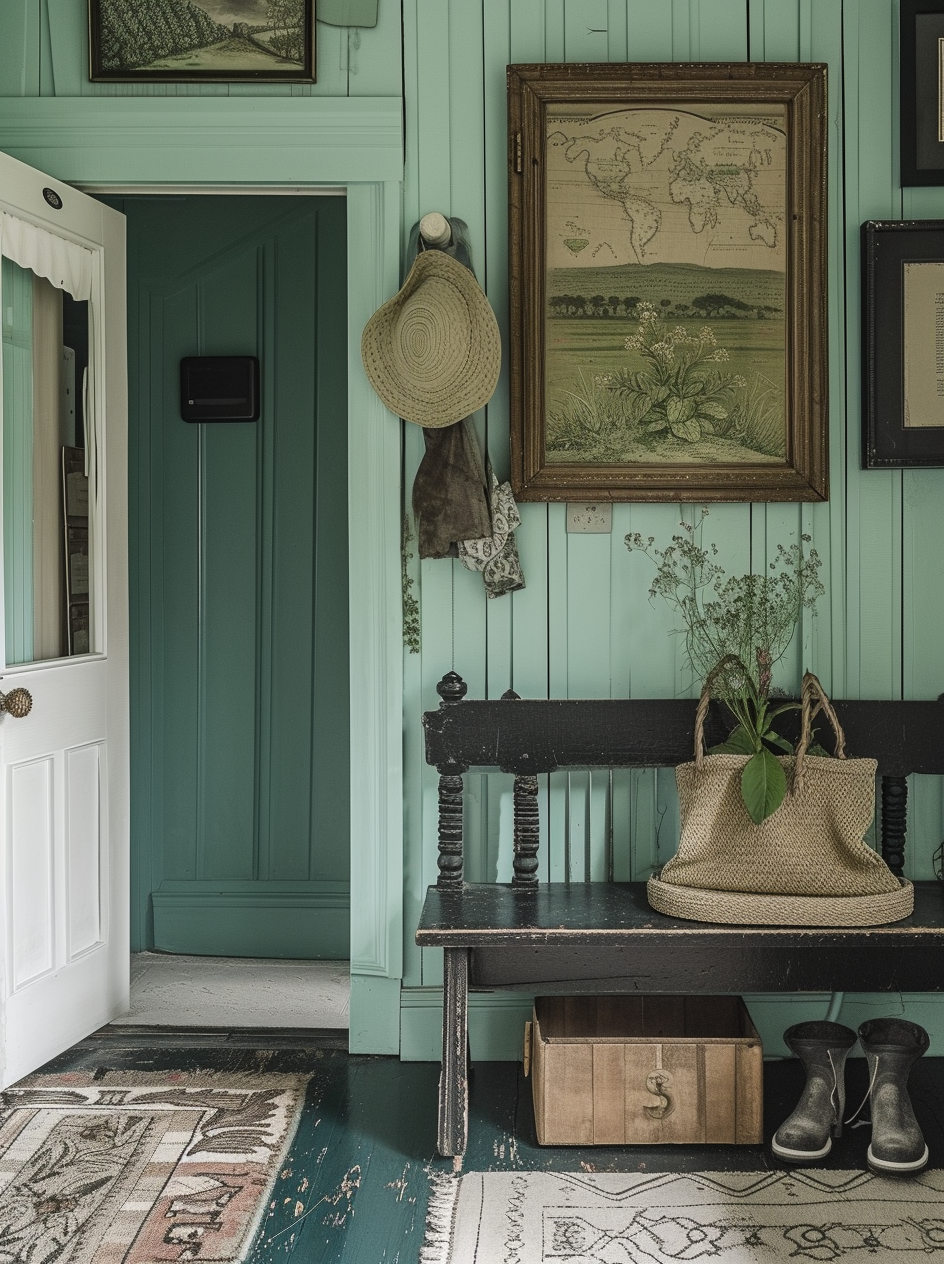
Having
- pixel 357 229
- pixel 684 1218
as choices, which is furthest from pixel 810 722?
pixel 357 229

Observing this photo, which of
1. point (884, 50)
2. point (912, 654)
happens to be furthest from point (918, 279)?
point (912, 654)

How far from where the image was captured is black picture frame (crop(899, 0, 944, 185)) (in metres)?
2.83

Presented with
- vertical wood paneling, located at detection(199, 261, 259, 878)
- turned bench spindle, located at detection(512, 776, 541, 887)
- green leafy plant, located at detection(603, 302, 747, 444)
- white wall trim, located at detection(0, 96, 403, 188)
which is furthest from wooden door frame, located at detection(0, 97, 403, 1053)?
vertical wood paneling, located at detection(199, 261, 259, 878)

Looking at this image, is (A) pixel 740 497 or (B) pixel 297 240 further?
(B) pixel 297 240

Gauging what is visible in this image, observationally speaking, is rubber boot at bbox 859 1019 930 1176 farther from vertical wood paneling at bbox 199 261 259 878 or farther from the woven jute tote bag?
vertical wood paneling at bbox 199 261 259 878

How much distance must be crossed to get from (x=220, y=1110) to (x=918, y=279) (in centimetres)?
257

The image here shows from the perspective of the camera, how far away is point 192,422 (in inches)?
151

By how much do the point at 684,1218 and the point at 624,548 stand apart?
1.51 m

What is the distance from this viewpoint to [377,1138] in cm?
245

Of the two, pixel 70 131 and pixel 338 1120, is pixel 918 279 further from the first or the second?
pixel 338 1120

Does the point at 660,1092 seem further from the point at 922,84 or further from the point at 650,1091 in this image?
the point at 922,84

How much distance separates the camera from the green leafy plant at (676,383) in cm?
283

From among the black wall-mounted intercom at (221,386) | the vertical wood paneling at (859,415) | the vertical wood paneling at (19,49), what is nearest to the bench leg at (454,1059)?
the vertical wood paneling at (859,415)

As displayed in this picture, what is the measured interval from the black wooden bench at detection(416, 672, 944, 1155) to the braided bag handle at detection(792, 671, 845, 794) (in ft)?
0.48
